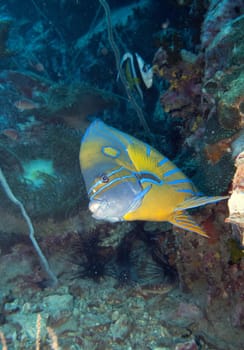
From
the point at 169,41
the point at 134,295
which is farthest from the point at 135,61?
the point at 134,295

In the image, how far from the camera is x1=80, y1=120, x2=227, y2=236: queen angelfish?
178cm

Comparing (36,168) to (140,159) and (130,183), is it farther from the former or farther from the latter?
(130,183)

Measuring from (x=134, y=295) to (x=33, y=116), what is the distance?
17.3 ft

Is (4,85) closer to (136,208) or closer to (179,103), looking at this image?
(179,103)

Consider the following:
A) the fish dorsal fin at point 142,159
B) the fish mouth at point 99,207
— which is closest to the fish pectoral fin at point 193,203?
the fish dorsal fin at point 142,159

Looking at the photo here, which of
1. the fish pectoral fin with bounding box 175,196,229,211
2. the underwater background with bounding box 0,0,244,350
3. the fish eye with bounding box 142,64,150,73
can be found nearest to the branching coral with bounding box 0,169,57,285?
the underwater background with bounding box 0,0,244,350

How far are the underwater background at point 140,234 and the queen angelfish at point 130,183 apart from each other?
0.42m

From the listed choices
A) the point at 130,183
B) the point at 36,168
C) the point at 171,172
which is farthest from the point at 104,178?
the point at 36,168

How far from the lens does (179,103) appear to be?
4.46 meters

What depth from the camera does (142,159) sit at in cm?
202

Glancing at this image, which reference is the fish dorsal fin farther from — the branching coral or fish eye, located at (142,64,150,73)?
fish eye, located at (142,64,150,73)

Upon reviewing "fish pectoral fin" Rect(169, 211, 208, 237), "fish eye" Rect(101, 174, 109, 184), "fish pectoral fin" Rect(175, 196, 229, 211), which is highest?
"fish eye" Rect(101, 174, 109, 184)

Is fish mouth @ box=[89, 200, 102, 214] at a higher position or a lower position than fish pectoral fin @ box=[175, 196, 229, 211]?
higher

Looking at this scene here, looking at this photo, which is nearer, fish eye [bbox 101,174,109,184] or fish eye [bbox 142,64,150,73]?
fish eye [bbox 101,174,109,184]
